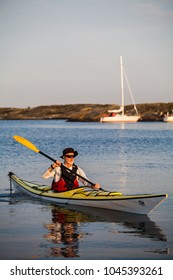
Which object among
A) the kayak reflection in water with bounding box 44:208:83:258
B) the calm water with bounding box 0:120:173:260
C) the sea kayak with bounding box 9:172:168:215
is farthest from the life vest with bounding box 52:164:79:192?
the kayak reflection in water with bounding box 44:208:83:258

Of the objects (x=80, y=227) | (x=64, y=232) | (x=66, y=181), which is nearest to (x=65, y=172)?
(x=66, y=181)

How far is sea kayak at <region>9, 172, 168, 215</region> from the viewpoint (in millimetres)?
12477

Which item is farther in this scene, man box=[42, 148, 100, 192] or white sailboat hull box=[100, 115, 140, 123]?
white sailboat hull box=[100, 115, 140, 123]

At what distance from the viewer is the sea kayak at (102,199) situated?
12.5 meters

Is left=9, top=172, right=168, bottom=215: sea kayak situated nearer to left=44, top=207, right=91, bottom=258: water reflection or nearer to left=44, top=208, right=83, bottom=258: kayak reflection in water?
left=44, top=207, right=91, bottom=258: water reflection

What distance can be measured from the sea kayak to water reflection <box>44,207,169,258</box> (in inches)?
5.5

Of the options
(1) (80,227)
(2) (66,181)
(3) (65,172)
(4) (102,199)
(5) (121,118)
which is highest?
(3) (65,172)

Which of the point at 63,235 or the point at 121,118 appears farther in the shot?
the point at 121,118

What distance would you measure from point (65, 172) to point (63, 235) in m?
2.98

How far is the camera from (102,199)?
13336 mm

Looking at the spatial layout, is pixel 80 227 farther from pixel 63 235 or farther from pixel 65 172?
pixel 65 172

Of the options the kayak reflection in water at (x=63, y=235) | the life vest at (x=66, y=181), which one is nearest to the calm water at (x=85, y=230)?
the kayak reflection in water at (x=63, y=235)
